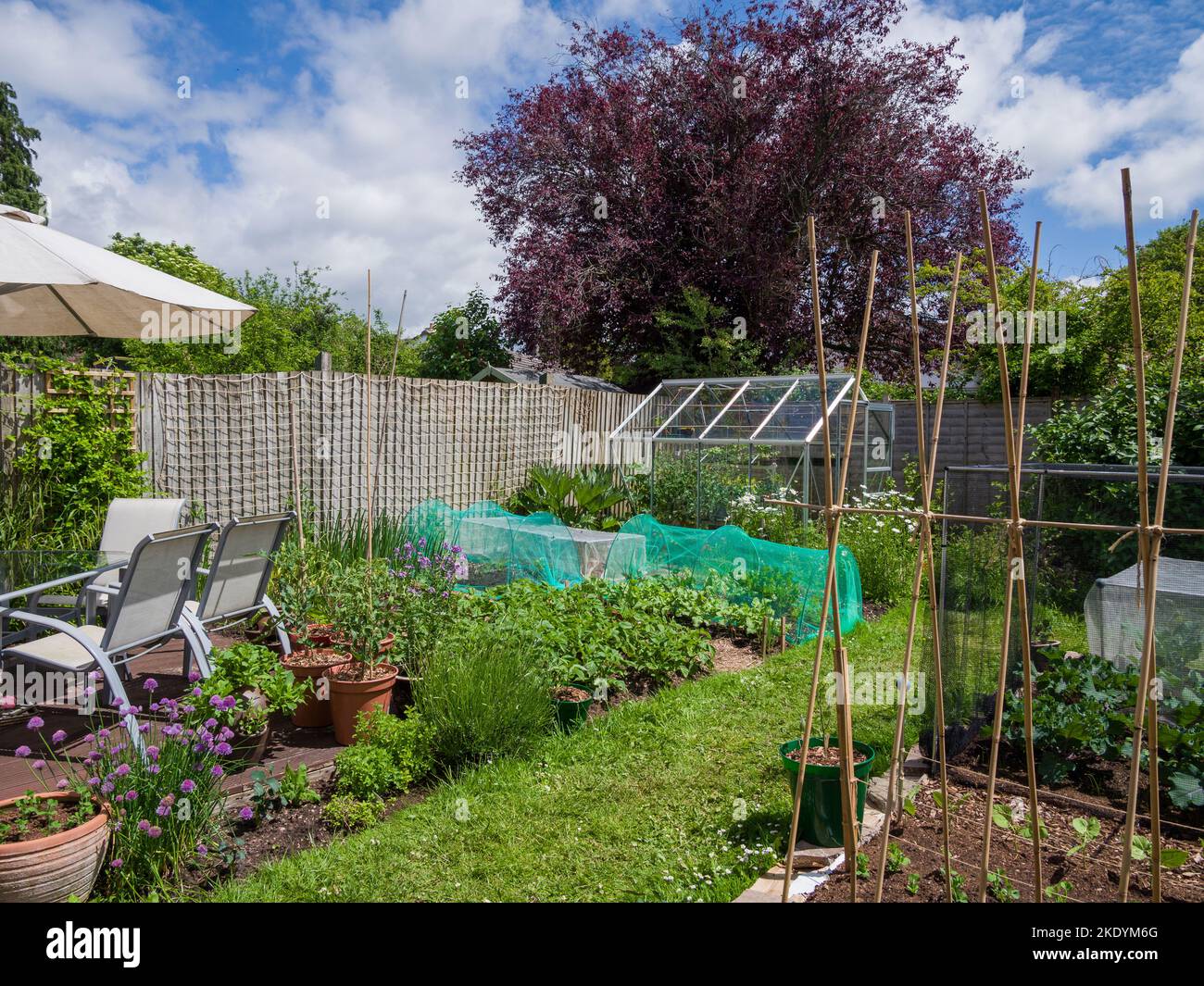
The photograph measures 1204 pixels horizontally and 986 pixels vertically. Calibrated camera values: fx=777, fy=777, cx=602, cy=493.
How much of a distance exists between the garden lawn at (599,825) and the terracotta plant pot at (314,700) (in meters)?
0.98

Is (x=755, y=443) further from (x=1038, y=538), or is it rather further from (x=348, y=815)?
(x=348, y=815)

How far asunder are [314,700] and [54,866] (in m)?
1.85

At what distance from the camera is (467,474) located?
939cm

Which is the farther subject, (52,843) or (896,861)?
(896,861)

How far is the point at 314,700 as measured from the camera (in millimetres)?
4219

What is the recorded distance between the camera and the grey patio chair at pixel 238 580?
4254 mm

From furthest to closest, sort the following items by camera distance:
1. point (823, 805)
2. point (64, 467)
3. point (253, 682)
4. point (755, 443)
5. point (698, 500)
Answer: point (698, 500) < point (755, 443) < point (64, 467) < point (253, 682) < point (823, 805)

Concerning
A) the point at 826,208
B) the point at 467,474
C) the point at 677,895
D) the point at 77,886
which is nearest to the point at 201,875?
Result: the point at 77,886

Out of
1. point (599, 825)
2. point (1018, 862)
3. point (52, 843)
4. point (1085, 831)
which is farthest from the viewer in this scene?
point (599, 825)

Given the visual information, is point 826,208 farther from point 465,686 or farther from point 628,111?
point 465,686

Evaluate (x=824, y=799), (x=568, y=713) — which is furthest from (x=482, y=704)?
(x=824, y=799)

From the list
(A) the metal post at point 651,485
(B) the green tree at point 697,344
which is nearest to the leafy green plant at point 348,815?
(A) the metal post at point 651,485

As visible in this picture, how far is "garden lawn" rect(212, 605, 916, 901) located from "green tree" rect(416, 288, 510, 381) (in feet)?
38.5

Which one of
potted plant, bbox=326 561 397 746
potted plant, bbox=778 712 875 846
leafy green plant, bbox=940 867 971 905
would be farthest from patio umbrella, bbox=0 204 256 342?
leafy green plant, bbox=940 867 971 905
